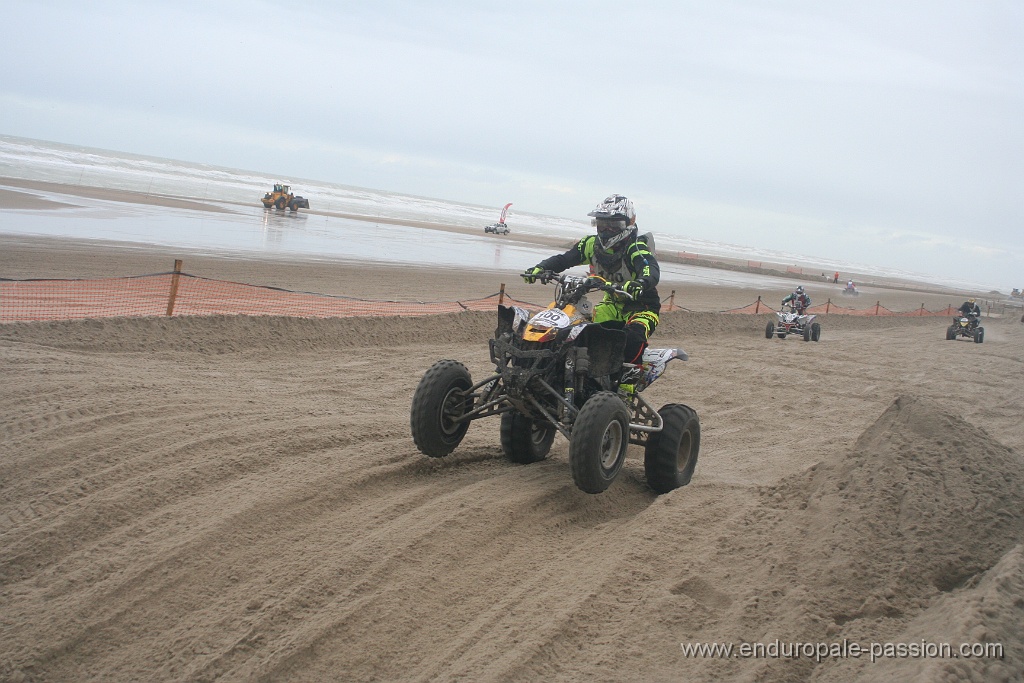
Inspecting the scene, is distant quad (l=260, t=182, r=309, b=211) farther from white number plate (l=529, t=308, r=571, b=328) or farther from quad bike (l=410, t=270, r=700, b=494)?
white number plate (l=529, t=308, r=571, b=328)

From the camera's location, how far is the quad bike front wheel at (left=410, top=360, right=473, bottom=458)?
5.51 meters

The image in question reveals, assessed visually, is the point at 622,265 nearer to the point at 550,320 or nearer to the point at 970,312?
the point at 550,320

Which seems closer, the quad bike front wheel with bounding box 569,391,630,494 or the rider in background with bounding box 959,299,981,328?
the quad bike front wheel with bounding box 569,391,630,494

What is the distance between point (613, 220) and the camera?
624 cm

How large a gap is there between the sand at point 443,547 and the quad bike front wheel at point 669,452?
0.48 ft

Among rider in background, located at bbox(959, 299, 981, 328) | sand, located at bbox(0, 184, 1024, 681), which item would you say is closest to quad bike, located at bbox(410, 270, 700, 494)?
sand, located at bbox(0, 184, 1024, 681)

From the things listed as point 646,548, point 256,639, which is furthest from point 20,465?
point 646,548

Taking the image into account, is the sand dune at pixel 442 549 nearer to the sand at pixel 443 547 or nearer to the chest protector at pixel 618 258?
the sand at pixel 443 547

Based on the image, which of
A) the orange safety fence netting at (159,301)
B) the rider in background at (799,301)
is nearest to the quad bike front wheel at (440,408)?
the orange safety fence netting at (159,301)

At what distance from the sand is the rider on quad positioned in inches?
48.7

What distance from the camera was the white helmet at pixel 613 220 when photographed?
6.20 meters

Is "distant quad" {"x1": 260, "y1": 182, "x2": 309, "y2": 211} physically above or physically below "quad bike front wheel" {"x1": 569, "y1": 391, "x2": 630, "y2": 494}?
above

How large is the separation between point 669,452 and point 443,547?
2100mm

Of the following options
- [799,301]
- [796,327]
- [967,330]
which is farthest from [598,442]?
[967,330]
